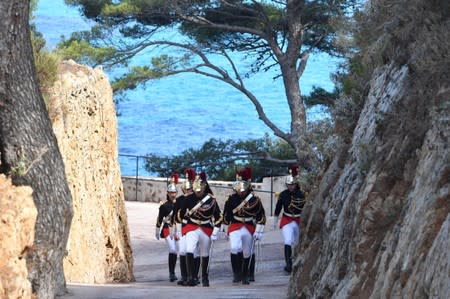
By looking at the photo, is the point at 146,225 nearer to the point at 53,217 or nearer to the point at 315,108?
the point at 315,108

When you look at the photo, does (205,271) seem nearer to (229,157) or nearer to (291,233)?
(291,233)

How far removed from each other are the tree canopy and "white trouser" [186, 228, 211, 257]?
10.8 metres

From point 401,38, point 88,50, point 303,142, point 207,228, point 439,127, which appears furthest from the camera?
point 88,50

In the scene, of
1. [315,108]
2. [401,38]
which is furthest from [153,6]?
[401,38]

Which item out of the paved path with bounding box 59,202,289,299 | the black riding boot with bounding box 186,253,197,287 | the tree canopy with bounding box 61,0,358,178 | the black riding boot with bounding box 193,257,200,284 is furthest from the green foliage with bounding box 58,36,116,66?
the black riding boot with bounding box 186,253,197,287

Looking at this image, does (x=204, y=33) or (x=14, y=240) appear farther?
(x=204, y=33)

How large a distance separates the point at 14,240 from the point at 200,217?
975cm

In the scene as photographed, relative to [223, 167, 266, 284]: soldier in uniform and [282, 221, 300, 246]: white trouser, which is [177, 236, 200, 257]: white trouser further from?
[282, 221, 300, 246]: white trouser

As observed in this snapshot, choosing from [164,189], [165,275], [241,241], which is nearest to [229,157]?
[164,189]

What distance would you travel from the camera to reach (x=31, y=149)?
1294 cm

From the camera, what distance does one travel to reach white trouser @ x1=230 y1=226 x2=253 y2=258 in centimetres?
2060

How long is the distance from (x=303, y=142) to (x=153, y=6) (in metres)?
15.7

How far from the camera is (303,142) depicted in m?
16.8

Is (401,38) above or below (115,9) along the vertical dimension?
below
